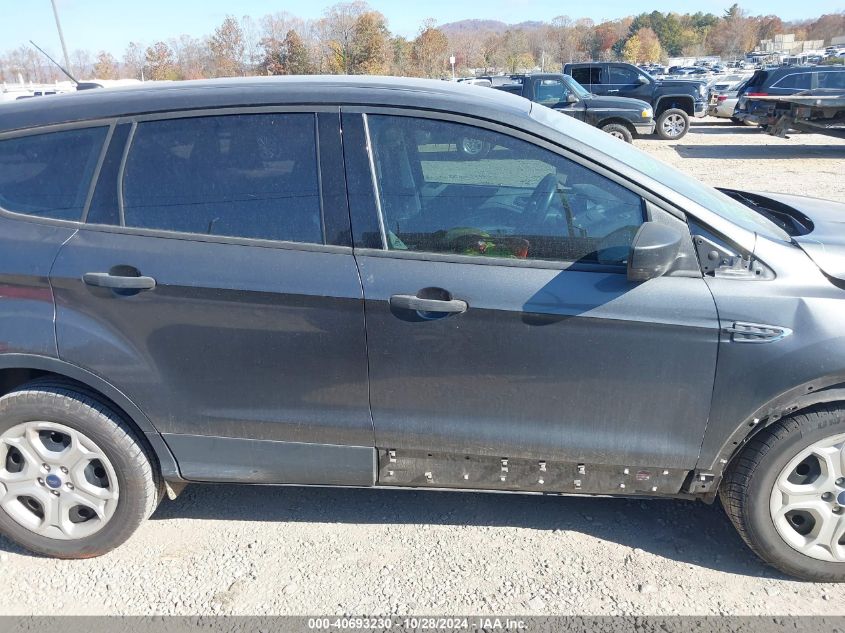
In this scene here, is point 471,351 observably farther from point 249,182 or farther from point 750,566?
point 750,566

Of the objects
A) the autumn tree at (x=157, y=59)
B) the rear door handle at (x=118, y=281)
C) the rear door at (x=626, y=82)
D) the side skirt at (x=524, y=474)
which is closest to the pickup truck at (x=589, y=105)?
the rear door at (x=626, y=82)

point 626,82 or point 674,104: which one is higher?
point 626,82

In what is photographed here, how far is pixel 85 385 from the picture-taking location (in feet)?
8.77

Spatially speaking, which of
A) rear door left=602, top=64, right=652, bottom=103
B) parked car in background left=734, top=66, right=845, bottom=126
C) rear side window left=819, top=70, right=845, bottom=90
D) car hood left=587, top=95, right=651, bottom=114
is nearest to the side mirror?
car hood left=587, top=95, right=651, bottom=114

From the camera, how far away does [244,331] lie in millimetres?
2498

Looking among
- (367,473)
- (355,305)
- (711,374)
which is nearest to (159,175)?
(355,305)

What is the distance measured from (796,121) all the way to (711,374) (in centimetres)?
1469

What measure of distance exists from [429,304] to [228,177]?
92 cm

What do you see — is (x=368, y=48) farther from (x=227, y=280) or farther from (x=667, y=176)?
(x=227, y=280)

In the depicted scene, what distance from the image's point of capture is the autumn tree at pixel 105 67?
48816mm

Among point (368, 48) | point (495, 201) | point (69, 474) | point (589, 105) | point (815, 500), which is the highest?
point (368, 48)

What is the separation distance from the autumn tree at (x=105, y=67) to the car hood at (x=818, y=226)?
51.7m

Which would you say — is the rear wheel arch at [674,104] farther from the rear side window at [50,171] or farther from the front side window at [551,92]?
the rear side window at [50,171]

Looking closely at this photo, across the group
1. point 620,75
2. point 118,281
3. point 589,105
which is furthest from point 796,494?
point 620,75
